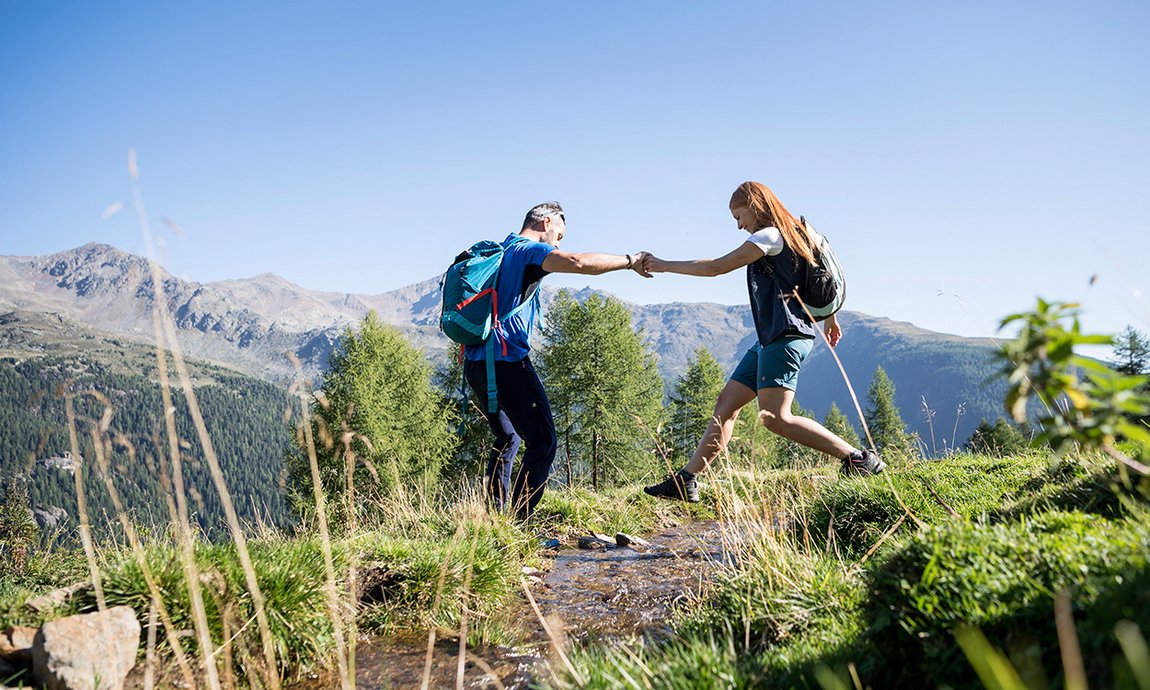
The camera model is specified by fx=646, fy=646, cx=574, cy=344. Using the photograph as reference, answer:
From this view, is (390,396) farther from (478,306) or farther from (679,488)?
(679,488)

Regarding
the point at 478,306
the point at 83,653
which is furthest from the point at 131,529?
the point at 478,306

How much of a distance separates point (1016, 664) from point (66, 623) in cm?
326

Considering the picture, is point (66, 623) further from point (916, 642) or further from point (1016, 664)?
point (1016, 664)

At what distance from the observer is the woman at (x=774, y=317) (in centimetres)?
516

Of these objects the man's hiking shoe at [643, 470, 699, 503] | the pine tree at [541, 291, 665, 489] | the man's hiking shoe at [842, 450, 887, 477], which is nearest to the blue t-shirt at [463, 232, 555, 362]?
the man's hiking shoe at [643, 470, 699, 503]

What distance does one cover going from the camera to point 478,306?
5.49 metres

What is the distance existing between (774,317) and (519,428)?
7.71 ft

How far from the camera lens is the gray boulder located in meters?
2.44

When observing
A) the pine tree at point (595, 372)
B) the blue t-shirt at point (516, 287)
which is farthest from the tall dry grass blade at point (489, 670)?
the pine tree at point (595, 372)

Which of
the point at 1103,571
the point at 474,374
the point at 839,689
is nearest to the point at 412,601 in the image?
the point at 474,374

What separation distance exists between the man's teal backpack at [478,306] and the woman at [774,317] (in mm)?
1419

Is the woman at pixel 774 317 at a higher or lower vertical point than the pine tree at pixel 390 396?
higher

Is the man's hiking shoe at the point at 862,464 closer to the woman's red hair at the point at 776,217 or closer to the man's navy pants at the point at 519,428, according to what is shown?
the woman's red hair at the point at 776,217

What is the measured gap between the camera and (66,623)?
2.57m
